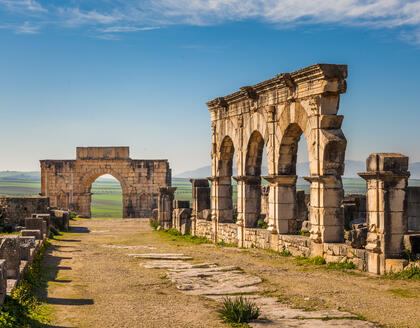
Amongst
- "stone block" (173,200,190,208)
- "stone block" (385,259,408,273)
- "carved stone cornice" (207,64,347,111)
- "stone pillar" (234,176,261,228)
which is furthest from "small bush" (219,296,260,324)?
"stone block" (173,200,190,208)

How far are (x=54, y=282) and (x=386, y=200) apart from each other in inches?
246

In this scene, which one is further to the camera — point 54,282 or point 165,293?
point 54,282

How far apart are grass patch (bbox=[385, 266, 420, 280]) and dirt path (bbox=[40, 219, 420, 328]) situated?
0.28 meters

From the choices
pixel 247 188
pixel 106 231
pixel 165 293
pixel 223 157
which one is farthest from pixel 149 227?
pixel 165 293

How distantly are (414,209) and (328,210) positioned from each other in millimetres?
5162

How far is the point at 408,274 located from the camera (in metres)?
10.3

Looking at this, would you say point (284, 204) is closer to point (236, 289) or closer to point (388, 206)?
point (388, 206)

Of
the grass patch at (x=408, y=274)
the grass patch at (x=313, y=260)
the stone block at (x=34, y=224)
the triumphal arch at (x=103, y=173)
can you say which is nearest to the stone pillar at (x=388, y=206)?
the grass patch at (x=408, y=274)

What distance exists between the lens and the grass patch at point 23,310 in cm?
693

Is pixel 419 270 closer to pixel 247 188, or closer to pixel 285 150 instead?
pixel 285 150

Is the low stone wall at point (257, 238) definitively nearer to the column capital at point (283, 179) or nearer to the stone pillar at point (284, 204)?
the stone pillar at point (284, 204)

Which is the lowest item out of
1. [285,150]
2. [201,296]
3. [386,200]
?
[201,296]

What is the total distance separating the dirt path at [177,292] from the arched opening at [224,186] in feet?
14.5

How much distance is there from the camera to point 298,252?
45.9ft
